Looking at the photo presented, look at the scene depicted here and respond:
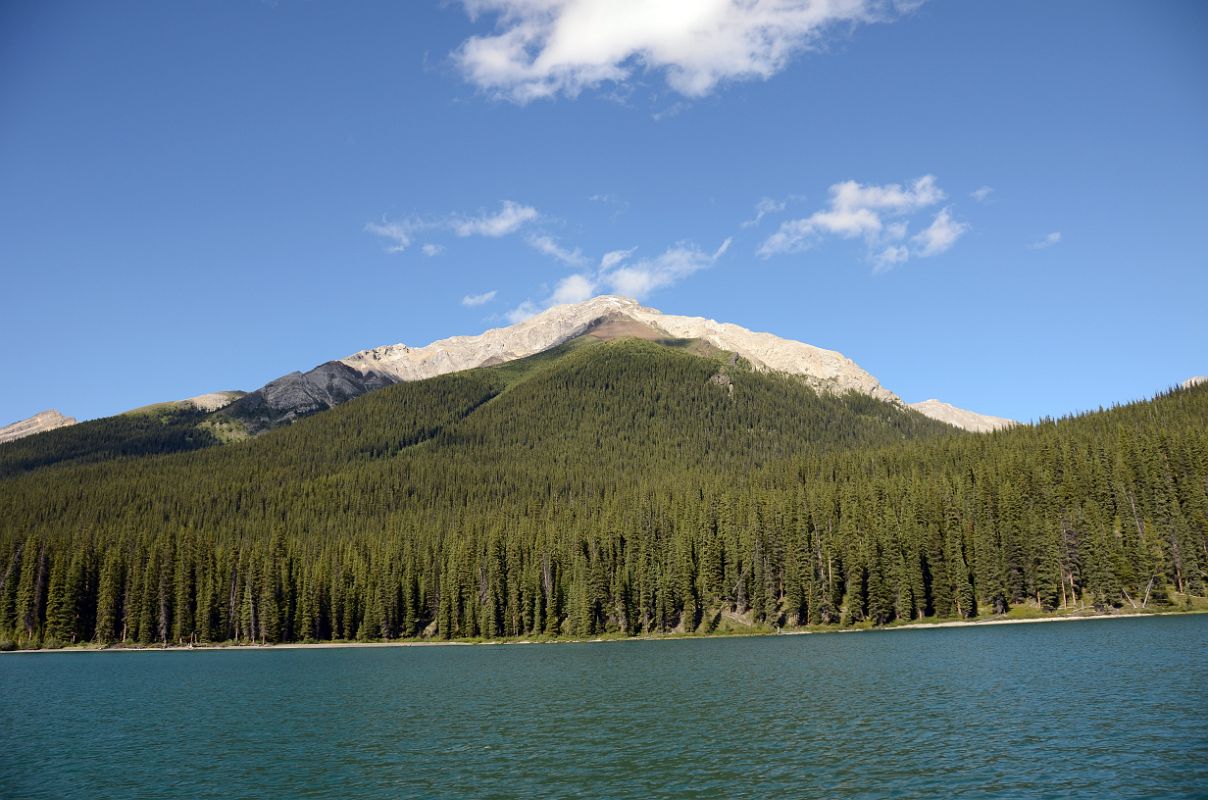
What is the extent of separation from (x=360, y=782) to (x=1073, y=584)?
126279 mm

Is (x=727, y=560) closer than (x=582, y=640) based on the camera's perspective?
No

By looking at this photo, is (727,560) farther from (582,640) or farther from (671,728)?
(671,728)

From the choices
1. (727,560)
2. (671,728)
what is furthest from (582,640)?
(671,728)

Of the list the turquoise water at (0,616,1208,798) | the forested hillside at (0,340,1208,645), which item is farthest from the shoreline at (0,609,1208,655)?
the turquoise water at (0,616,1208,798)

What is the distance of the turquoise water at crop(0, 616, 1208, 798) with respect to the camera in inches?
1346

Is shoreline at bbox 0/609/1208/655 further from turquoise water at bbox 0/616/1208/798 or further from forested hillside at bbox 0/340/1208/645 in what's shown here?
turquoise water at bbox 0/616/1208/798

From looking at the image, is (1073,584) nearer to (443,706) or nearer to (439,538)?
(443,706)

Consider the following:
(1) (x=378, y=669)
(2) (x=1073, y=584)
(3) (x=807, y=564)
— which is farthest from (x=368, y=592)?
(2) (x=1073, y=584)

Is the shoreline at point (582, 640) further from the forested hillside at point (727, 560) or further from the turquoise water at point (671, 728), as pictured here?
the turquoise water at point (671, 728)

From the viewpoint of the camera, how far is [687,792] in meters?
32.7

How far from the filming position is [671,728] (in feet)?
156

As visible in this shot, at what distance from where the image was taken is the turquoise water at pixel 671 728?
34188mm

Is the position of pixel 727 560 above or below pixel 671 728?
above

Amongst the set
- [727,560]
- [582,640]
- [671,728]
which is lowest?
[582,640]
